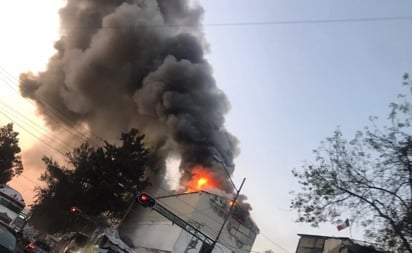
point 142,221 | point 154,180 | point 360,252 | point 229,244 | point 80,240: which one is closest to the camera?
point 360,252

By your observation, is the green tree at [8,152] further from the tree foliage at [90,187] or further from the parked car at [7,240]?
the parked car at [7,240]

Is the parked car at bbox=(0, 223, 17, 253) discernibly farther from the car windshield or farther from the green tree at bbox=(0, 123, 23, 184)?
the green tree at bbox=(0, 123, 23, 184)

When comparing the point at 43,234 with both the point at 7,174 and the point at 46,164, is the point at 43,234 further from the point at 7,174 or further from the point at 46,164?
the point at 7,174

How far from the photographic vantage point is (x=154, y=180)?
50875 mm

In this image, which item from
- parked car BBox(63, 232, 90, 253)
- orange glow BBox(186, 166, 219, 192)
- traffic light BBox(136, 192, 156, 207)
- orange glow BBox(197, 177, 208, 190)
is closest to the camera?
traffic light BBox(136, 192, 156, 207)

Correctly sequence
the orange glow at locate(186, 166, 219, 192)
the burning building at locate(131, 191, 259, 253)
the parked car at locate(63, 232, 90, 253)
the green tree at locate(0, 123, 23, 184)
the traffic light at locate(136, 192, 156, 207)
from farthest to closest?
the green tree at locate(0, 123, 23, 184), the orange glow at locate(186, 166, 219, 192), the burning building at locate(131, 191, 259, 253), the parked car at locate(63, 232, 90, 253), the traffic light at locate(136, 192, 156, 207)

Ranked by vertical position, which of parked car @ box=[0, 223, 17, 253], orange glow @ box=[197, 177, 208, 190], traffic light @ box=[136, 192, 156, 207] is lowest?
parked car @ box=[0, 223, 17, 253]

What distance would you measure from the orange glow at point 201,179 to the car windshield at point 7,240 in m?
31.6

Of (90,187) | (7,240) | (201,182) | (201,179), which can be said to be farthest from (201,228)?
(7,240)

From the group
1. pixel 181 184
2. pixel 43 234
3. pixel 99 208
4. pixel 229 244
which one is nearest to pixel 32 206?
pixel 43 234

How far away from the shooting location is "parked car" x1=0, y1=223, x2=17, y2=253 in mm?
7732

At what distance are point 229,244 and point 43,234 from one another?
809 inches

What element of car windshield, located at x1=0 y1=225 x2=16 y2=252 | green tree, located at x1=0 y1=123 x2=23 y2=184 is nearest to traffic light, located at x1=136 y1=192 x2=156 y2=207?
car windshield, located at x1=0 y1=225 x2=16 y2=252

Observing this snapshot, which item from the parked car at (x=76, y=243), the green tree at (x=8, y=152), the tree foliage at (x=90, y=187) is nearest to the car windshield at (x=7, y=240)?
the parked car at (x=76, y=243)
